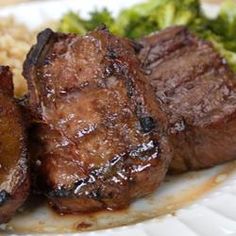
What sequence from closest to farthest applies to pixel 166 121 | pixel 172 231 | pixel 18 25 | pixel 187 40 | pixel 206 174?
pixel 172 231, pixel 166 121, pixel 206 174, pixel 187 40, pixel 18 25

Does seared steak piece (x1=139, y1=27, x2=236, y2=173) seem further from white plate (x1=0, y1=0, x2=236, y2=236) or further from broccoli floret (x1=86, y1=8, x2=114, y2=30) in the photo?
broccoli floret (x1=86, y1=8, x2=114, y2=30)

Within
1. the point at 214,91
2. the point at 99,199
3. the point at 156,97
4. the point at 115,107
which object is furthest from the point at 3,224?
the point at 214,91

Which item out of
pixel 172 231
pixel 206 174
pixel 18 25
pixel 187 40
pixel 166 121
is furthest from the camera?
pixel 18 25

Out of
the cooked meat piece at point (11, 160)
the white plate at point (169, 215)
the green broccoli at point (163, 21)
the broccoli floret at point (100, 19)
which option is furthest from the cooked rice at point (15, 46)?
the white plate at point (169, 215)

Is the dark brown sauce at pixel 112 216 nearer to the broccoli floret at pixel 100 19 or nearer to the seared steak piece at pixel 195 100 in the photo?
the seared steak piece at pixel 195 100

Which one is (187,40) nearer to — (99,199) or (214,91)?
(214,91)

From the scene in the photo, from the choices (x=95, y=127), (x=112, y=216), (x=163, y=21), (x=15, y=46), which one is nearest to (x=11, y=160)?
(x=95, y=127)

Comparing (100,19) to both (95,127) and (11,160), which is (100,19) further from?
(11,160)
